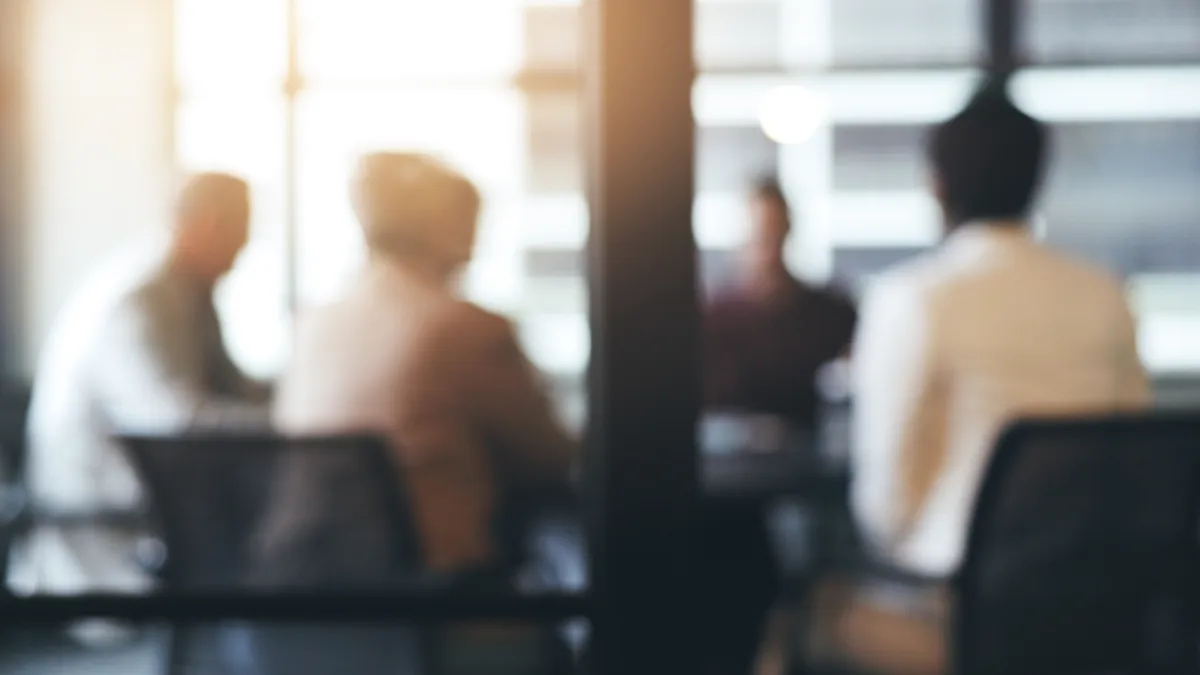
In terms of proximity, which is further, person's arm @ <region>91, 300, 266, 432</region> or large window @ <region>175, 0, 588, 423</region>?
large window @ <region>175, 0, 588, 423</region>

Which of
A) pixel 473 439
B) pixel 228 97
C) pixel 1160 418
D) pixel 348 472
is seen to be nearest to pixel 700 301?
pixel 348 472

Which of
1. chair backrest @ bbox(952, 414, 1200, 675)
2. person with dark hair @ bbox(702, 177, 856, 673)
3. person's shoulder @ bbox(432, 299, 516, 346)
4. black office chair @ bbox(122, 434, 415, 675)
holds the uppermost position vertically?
person's shoulder @ bbox(432, 299, 516, 346)

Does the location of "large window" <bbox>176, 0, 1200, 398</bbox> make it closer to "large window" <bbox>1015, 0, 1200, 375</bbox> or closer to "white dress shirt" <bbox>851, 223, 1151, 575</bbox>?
"large window" <bbox>1015, 0, 1200, 375</bbox>

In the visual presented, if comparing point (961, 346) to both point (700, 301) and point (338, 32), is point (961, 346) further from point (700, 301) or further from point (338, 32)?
point (338, 32)

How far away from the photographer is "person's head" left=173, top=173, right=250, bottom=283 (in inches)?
118

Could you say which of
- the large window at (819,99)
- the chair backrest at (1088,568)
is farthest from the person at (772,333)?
the chair backrest at (1088,568)

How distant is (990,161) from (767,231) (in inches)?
86.1

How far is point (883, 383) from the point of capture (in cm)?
221

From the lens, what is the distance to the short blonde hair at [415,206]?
229 centimetres

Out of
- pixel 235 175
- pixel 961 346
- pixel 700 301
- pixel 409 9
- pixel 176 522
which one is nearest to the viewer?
pixel 700 301

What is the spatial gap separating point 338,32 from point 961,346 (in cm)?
406

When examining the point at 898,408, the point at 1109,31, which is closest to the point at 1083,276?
the point at 898,408

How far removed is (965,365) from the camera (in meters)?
2.20

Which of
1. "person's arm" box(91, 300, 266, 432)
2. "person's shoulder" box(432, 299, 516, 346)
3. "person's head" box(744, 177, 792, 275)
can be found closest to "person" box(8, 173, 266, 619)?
"person's arm" box(91, 300, 266, 432)
